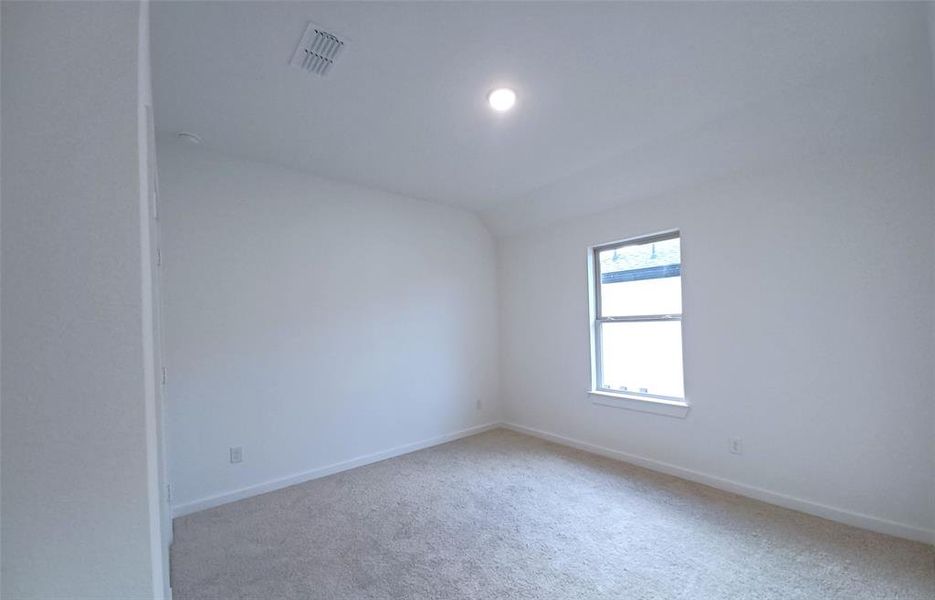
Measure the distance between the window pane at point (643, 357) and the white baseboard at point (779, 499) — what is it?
59 cm

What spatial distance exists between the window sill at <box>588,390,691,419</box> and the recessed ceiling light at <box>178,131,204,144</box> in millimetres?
3821

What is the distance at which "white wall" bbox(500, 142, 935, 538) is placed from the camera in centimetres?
225

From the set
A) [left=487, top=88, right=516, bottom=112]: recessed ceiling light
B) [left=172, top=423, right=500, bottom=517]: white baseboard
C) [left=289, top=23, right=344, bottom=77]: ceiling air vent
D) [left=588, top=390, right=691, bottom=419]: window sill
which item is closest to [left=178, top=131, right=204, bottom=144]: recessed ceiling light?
[left=289, top=23, right=344, bottom=77]: ceiling air vent

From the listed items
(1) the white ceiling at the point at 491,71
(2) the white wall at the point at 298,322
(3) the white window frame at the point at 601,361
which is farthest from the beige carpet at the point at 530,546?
(1) the white ceiling at the point at 491,71

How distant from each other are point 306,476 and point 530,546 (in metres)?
1.96

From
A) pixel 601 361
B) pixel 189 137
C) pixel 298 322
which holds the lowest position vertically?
pixel 601 361

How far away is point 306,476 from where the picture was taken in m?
3.28

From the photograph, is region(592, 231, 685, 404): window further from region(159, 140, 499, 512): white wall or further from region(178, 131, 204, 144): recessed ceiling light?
region(178, 131, 204, 144): recessed ceiling light

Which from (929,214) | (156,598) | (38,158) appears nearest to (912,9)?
(929,214)

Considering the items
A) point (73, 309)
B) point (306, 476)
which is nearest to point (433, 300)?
point (306, 476)

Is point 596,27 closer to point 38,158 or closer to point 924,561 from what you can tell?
point 38,158

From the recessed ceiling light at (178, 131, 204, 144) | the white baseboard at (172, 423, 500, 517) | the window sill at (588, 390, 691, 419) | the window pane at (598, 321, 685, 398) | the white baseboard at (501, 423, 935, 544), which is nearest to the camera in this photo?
Result: the white baseboard at (501, 423, 935, 544)

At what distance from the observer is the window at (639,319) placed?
132 inches

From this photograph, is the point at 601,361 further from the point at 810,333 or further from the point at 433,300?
the point at 433,300
